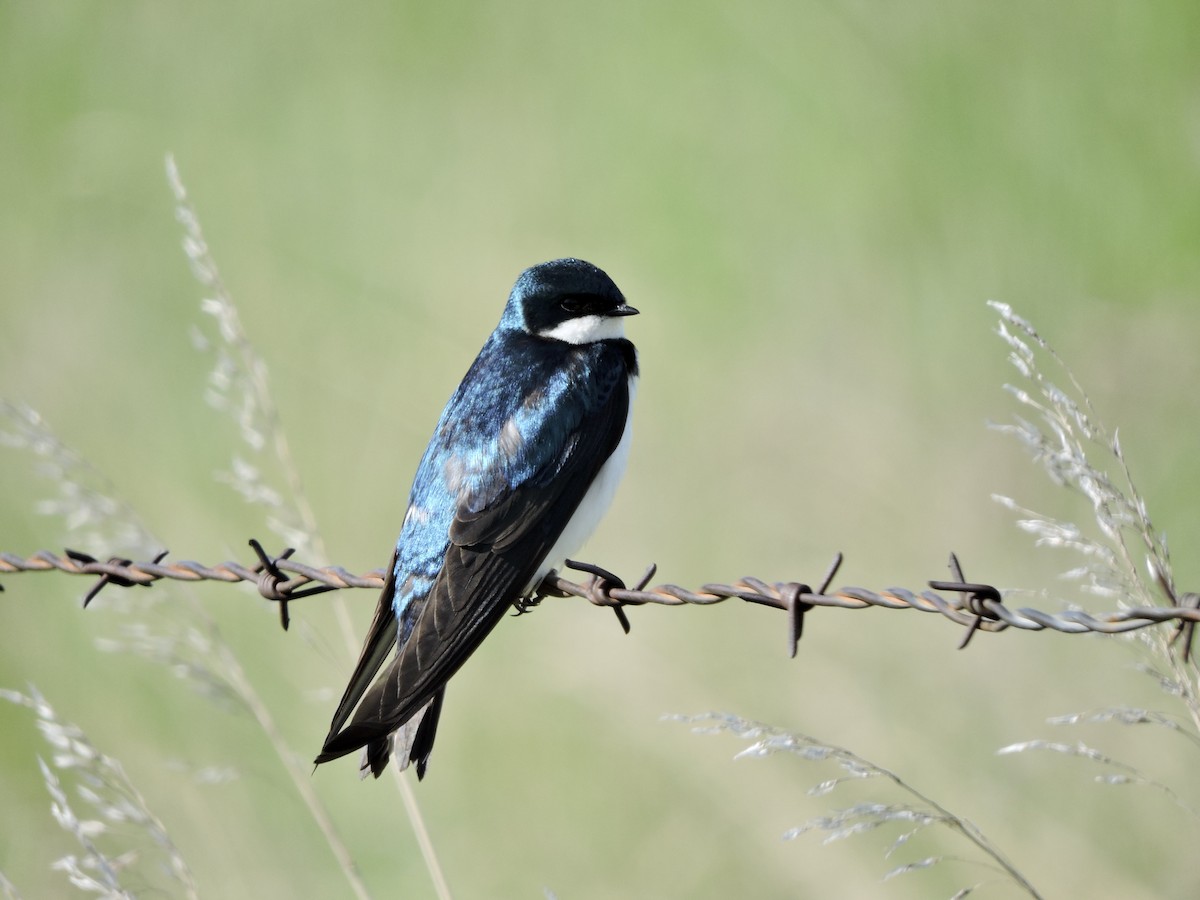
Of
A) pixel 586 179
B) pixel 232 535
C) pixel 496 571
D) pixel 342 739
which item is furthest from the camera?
pixel 586 179

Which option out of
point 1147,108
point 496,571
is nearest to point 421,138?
point 1147,108

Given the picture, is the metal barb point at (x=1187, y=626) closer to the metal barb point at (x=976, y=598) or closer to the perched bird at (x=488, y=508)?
the metal barb point at (x=976, y=598)

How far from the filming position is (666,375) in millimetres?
4773

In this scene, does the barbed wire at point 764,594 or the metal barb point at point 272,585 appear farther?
the metal barb point at point 272,585

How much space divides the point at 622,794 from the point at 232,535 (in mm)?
1663

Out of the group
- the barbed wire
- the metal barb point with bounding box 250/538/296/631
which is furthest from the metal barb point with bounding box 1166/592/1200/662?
the metal barb point with bounding box 250/538/296/631

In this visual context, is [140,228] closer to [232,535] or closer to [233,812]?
[232,535]

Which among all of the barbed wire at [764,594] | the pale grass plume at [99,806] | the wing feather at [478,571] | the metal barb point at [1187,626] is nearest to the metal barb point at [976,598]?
the barbed wire at [764,594]

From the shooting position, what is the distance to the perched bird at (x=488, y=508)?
2.25 metres

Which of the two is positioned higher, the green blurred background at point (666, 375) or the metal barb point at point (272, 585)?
the green blurred background at point (666, 375)

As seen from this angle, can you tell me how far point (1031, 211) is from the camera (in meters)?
4.37

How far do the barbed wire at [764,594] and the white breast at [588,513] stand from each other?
1.5 inches

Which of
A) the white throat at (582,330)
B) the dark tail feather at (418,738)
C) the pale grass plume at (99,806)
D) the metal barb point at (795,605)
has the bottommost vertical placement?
the pale grass plume at (99,806)

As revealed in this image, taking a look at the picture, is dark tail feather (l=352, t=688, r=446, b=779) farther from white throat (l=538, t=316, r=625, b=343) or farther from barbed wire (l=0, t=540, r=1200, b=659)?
white throat (l=538, t=316, r=625, b=343)
